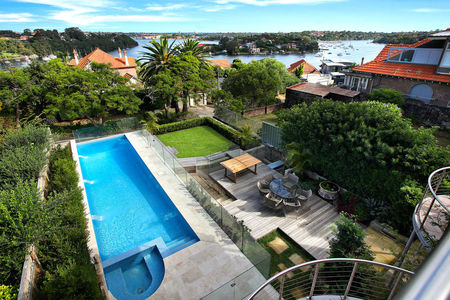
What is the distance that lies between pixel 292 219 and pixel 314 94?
16880 mm

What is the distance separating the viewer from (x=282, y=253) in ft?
31.8

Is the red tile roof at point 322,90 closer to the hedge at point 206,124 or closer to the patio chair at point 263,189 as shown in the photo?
the hedge at point 206,124

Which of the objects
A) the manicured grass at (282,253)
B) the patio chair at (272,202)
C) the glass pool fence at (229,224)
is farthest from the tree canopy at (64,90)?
the manicured grass at (282,253)

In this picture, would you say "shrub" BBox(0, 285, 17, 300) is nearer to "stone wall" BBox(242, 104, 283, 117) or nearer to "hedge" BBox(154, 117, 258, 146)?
"hedge" BBox(154, 117, 258, 146)

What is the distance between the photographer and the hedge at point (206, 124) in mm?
20000

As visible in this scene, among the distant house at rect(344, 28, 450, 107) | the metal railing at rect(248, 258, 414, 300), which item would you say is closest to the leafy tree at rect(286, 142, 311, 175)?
the metal railing at rect(248, 258, 414, 300)

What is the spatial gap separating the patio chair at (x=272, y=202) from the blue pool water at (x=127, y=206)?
11.7 feet

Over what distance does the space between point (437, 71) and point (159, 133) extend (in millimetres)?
24287

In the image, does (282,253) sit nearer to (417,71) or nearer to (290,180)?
(290,180)

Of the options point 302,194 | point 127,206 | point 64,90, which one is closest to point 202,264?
point 302,194

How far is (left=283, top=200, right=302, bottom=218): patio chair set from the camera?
11286 mm

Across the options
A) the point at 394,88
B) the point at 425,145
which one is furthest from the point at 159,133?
the point at 394,88

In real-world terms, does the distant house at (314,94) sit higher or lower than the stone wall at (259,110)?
higher

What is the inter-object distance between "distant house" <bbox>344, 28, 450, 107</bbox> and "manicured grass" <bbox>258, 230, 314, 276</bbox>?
2024 cm
